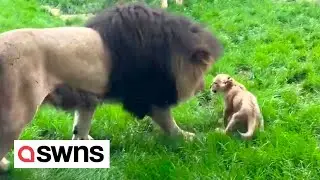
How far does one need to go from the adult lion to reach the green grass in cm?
26

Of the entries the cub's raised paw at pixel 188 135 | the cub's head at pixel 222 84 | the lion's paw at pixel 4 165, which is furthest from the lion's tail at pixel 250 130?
the lion's paw at pixel 4 165

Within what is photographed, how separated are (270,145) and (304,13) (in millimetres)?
4144

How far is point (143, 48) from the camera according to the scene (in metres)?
3.71

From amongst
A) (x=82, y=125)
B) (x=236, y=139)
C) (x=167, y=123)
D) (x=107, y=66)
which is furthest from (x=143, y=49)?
(x=236, y=139)

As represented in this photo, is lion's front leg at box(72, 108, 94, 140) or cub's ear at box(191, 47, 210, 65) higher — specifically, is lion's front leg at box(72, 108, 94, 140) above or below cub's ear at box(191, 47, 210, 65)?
below

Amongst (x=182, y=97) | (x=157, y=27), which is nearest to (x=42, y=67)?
(x=157, y=27)

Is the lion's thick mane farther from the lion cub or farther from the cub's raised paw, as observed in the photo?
the lion cub

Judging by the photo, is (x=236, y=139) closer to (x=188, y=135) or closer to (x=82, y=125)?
(x=188, y=135)

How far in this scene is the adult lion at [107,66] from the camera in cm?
323

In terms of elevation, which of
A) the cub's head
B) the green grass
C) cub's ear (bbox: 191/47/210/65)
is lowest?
the green grass
